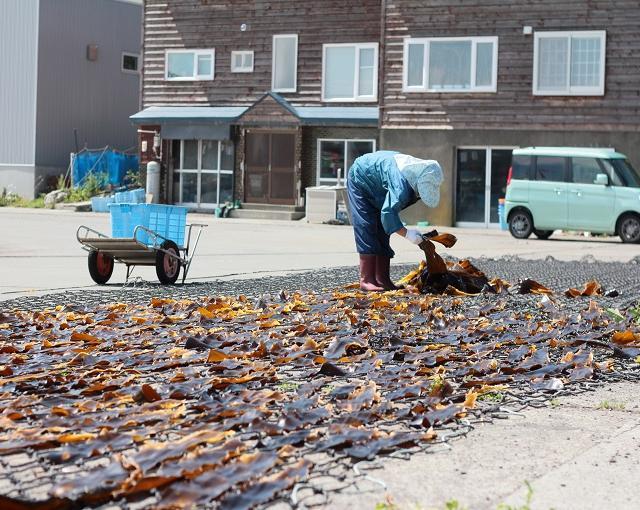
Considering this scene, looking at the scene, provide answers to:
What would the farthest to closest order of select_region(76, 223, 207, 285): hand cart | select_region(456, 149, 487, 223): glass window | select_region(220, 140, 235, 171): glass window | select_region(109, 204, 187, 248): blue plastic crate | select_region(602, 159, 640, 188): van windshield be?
select_region(220, 140, 235, 171): glass window < select_region(456, 149, 487, 223): glass window < select_region(602, 159, 640, 188): van windshield < select_region(109, 204, 187, 248): blue plastic crate < select_region(76, 223, 207, 285): hand cart

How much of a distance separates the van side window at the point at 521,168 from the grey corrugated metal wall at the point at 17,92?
18.6m

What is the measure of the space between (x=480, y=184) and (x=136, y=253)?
20384 mm

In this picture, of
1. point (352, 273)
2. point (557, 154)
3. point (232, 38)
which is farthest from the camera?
point (232, 38)

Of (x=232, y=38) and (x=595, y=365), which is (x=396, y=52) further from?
(x=595, y=365)

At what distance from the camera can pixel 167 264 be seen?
43.1ft

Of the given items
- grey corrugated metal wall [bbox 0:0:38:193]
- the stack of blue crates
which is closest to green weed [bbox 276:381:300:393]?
the stack of blue crates

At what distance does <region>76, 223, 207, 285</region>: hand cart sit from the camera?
12.8 meters

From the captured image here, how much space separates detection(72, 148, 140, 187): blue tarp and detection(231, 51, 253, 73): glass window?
551 cm

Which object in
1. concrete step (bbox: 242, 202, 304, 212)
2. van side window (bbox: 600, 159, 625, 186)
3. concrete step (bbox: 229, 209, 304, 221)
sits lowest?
concrete step (bbox: 229, 209, 304, 221)

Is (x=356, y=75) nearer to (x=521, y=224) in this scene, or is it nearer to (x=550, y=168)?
(x=550, y=168)

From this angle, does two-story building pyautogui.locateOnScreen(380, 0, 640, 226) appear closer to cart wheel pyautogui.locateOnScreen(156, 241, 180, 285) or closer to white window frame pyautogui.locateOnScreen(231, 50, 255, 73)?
white window frame pyautogui.locateOnScreen(231, 50, 255, 73)

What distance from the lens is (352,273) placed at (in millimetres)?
14820

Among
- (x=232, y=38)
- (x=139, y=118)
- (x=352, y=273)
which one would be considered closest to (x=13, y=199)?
(x=139, y=118)

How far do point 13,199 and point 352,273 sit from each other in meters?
27.2
